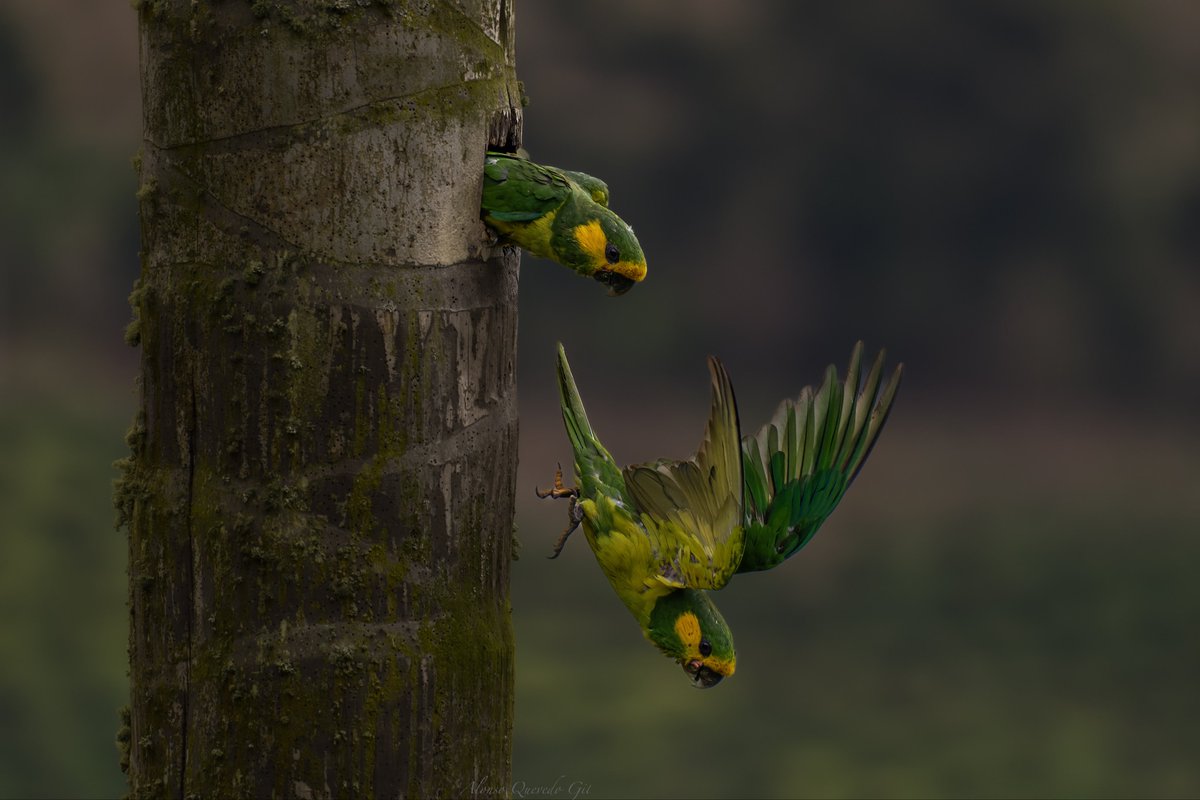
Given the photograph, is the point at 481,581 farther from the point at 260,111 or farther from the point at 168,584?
the point at 260,111

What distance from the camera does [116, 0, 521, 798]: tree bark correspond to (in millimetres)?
2840

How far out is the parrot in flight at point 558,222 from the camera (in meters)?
3.05

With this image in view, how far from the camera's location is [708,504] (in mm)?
3340

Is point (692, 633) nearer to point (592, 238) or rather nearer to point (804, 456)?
point (804, 456)

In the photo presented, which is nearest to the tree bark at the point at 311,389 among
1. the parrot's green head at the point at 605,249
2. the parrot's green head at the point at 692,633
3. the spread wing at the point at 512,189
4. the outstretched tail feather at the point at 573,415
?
the spread wing at the point at 512,189

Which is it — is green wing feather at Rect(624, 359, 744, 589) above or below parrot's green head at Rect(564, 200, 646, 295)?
below

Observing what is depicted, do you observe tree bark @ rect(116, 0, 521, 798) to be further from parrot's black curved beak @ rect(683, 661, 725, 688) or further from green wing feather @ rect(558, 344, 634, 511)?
parrot's black curved beak @ rect(683, 661, 725, 688)

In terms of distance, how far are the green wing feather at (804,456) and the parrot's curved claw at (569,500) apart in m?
0.49

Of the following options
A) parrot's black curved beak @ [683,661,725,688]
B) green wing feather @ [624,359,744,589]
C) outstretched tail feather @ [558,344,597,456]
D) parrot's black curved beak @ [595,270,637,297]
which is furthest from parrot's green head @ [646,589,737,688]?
parrot's black curved beak @ [595,270,637,297]

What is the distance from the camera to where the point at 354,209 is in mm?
2850

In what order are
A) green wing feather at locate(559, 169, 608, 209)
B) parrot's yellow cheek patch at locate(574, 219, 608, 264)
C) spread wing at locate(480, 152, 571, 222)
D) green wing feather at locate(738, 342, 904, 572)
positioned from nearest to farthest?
spread wing at locate(480, 152, 571, 222)
parrot's yellow cheek patch at locate(574, 219, 608, 264)
green wing feather at locate(559, 169, 608, 209)
green wing feather at locate(738, 342, 904, 572)

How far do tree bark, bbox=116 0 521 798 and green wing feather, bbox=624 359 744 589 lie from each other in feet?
1.86

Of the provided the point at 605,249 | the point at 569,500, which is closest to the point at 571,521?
the point at 569,500

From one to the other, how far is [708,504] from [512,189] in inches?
37.7
